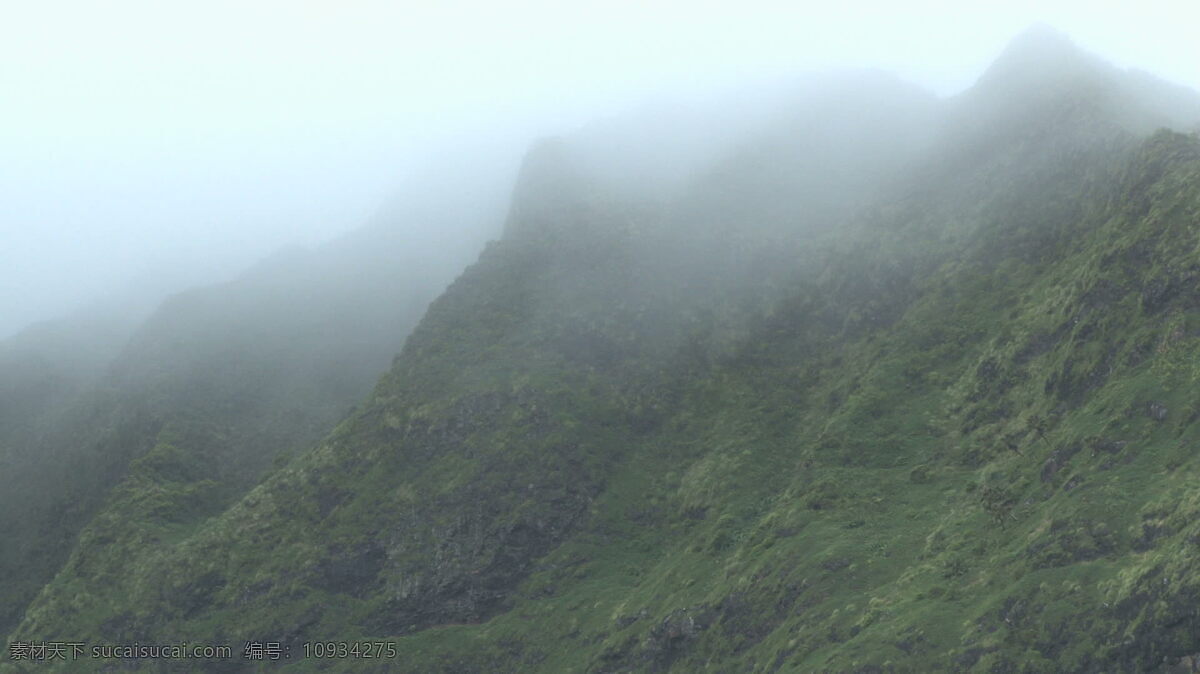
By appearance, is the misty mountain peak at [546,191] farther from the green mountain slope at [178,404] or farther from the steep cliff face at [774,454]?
the green mountain slope at [178,404]

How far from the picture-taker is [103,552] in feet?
315

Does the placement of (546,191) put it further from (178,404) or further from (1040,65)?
(1040,65)

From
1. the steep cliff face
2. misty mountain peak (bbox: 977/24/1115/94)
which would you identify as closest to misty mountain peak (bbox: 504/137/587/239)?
the steep cliff face

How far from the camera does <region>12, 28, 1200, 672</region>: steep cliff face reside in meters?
44.6

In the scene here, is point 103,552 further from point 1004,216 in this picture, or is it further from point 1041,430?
point 1004,216

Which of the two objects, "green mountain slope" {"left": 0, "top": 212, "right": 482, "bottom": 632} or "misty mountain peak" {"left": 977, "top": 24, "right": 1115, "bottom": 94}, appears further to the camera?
"misty mountain peak" {"left": 977, "top": 24, "right": 1115, "bottom": 94}

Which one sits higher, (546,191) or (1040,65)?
(546,191)

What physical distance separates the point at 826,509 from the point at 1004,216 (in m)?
46.9

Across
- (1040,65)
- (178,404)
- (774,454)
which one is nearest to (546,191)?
(178,404)

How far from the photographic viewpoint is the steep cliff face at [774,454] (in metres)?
44.6

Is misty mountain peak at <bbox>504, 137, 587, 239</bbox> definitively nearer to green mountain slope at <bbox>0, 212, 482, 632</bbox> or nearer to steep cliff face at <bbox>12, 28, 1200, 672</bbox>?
steep cliff face at <bbox>12, 28, 1200, 672</bbox>

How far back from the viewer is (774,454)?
81.7 metres

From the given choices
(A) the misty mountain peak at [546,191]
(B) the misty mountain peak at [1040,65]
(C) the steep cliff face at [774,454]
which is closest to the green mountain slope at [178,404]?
(C) the steep cliff face at [774,454]

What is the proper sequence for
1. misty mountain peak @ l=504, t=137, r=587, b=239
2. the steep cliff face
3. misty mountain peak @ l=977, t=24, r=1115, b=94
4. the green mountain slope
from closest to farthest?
the steep cliff face < the green mountain slope < misty mountain peak @ l=977, t=24, r=1115, b=94 < misty mountain peak @ l=504, t=137, r=587, b=239
